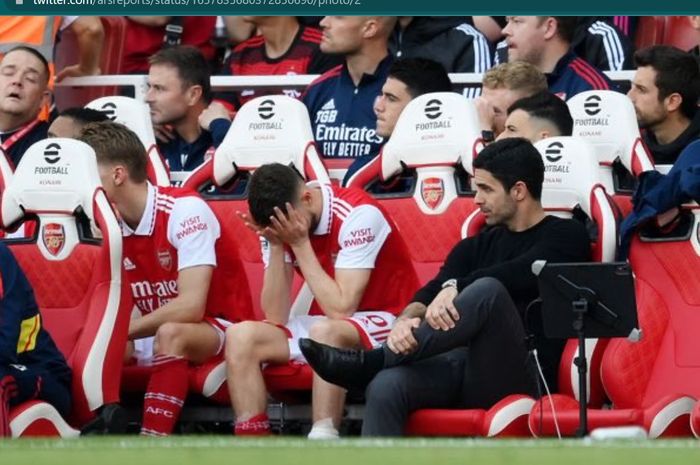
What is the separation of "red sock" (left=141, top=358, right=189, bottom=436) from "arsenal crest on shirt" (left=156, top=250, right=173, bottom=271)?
0.64 metres

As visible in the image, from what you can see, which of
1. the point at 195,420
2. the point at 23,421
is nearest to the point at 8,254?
the point at 23,421

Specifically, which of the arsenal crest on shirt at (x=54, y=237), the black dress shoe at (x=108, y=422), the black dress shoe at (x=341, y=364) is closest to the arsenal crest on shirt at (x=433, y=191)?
the black dress shoe at (x=341, y=364)

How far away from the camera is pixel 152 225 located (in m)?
10.5

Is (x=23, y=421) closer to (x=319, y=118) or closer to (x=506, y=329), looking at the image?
(x=506, y=329)

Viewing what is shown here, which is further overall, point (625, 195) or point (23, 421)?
point (625, 195)

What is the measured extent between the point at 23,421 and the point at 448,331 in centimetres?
203

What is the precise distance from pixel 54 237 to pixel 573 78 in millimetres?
3249

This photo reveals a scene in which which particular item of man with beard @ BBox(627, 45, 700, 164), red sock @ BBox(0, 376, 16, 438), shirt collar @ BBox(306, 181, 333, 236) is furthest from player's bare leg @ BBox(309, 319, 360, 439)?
man with beard @ BBox(627, 45, 700, 164)

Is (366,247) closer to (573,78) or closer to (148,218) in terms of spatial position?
(148,218)

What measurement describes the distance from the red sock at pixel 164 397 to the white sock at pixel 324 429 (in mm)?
768

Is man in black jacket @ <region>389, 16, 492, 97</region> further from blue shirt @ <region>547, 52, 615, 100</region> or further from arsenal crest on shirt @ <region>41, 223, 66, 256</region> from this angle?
arsenal crest on shirt @ <region>41, 223, 66, 256</region>

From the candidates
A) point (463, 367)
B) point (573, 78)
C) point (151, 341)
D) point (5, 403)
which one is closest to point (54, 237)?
point (151, 341)

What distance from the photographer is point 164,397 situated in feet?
32.8

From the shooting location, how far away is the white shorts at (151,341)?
1033 centimetres
